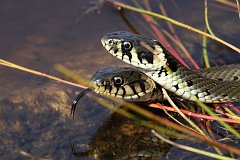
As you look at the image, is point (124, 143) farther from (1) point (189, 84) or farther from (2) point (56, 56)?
(2) point (56, 56)

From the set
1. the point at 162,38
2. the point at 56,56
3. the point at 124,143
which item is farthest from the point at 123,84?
the point at 162,38

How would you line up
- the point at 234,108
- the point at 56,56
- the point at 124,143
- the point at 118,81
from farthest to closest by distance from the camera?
the point at 56,56 → the point at 234,108 → the point at 118,81 → the point at 124,143

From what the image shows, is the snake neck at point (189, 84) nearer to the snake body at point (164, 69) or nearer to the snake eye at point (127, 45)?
the snake body at point (164, 69)

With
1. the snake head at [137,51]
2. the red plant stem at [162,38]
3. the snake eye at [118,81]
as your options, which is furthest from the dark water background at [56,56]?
the snake head at [137,51]

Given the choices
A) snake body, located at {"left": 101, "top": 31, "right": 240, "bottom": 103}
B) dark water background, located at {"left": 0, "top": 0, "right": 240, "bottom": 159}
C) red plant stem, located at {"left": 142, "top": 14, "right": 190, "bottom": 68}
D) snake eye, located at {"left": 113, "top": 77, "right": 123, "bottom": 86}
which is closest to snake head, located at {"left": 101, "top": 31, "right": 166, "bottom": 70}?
snake body, located at {"left": 101, "top": 31, "right": 240, "bottom": 103}

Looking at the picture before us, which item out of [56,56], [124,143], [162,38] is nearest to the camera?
[124,143]

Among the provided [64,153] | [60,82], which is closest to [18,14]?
[60,82]
